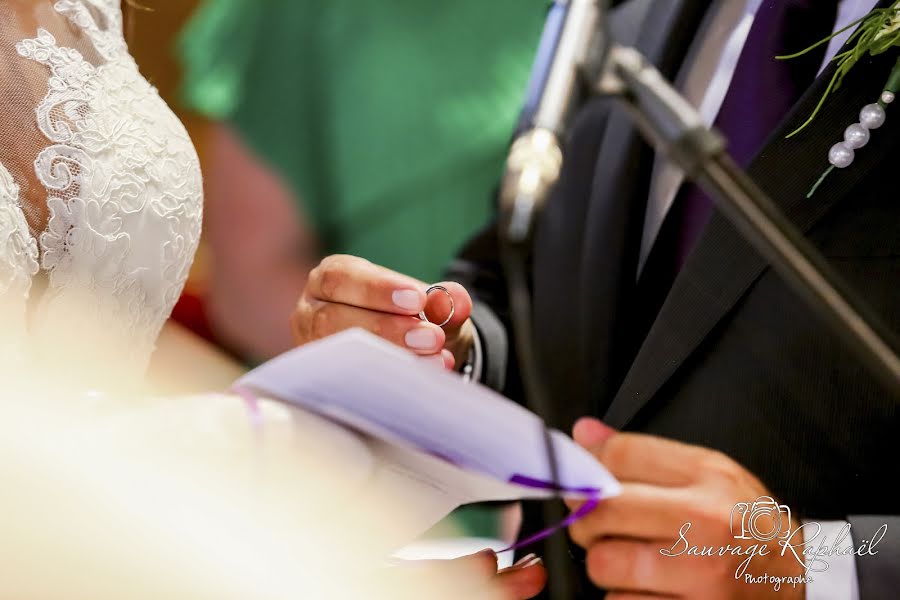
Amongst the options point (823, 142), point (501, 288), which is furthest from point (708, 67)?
point (501, 288)

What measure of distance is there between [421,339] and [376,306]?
→ 0.06 metres

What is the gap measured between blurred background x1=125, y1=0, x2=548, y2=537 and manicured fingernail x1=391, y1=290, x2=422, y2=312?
3.03 ft

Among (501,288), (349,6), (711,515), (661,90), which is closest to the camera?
(661,90)

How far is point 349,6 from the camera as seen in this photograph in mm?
1700

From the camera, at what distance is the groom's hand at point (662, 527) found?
0.59m

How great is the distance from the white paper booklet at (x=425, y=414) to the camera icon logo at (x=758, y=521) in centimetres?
20

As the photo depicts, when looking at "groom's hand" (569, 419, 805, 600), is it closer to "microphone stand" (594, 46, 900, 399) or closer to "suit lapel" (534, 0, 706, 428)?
"microphone stand" (594, 46, 900, 399)

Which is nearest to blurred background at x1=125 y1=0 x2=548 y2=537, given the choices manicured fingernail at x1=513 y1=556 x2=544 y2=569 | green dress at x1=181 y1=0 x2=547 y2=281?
green dress at x1=181 y1=0 x2=547 y2=281

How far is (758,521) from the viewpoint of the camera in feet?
2.11

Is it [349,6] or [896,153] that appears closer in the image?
[896,153]

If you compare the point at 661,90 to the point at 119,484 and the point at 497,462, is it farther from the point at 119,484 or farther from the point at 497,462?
the point at 119,484

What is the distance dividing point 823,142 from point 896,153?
0.21 feet

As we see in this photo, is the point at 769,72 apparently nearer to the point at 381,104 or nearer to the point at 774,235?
the point at 774,235

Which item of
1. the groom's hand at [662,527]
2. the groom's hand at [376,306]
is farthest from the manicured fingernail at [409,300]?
the groom's hand at [662,527]
